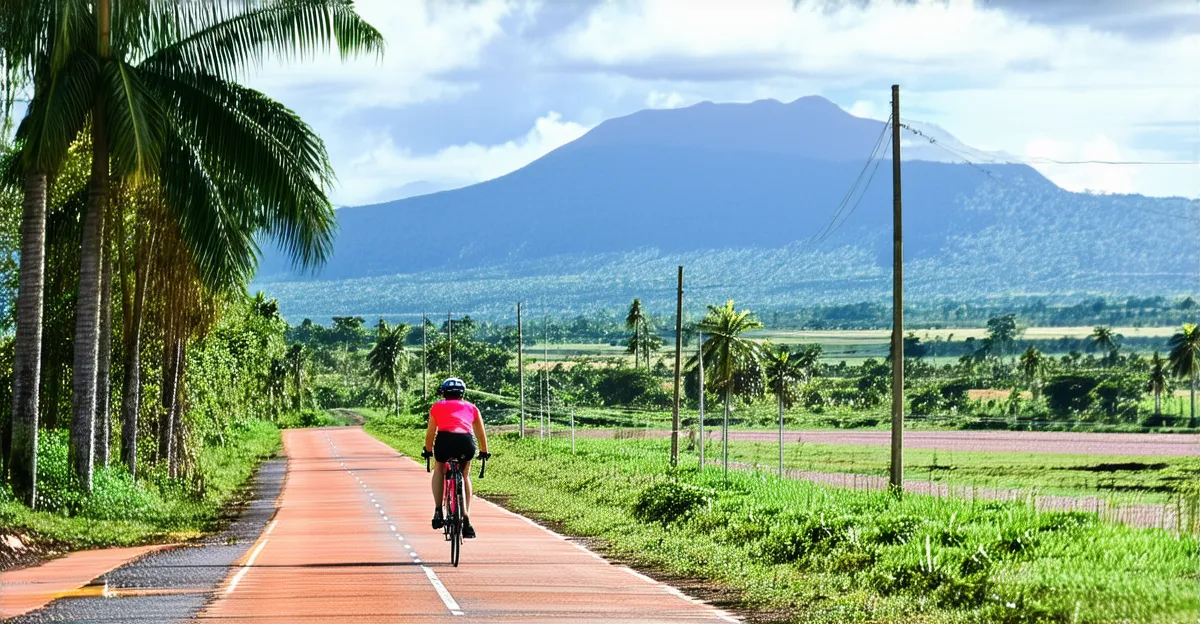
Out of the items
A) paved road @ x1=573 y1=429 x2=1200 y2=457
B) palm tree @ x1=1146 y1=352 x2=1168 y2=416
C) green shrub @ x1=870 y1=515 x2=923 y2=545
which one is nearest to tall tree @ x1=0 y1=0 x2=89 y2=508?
green shrub @ x1=870 y1=515 x2=923 y2=545

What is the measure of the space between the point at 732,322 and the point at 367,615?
3065 inches

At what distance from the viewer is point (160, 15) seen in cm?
2964

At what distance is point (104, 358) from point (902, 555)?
72.7 feet

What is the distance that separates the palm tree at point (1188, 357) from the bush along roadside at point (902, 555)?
9815cm

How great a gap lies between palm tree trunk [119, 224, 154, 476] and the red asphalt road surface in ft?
13.5

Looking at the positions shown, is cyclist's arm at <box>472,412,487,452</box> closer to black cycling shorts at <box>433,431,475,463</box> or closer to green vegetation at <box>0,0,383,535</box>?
black cycling shorts at <box>433,431,475,463</box>

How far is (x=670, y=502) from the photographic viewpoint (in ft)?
105

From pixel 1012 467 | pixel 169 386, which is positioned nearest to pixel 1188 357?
pixel 1012 467

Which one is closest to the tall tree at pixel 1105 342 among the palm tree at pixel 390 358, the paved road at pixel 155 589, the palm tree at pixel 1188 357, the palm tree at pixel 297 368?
the palm tree at pixel 1188 357

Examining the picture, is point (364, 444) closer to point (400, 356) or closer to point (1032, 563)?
point (400, 356)

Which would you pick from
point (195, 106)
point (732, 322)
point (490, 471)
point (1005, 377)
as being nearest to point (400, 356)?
point (1005, 377)

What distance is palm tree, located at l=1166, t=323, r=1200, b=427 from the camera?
122 m

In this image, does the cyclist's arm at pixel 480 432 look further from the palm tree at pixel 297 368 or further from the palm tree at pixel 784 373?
the palm tree at pixel 297 368

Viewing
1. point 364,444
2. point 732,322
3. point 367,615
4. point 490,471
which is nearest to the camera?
point 367,615
